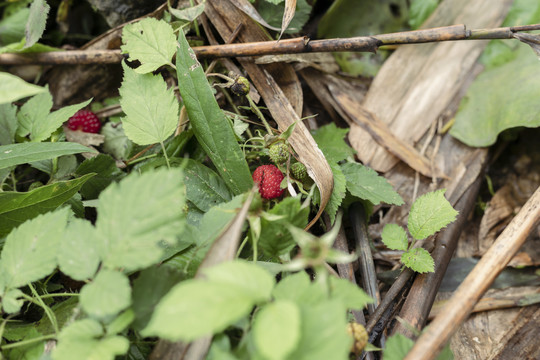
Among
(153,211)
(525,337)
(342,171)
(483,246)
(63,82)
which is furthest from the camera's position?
(63,82)

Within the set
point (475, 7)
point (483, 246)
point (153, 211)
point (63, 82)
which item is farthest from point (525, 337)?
point (63, 82)

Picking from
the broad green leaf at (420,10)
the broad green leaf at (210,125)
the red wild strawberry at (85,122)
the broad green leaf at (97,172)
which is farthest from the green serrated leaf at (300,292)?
the broad green leaf at (420,10)

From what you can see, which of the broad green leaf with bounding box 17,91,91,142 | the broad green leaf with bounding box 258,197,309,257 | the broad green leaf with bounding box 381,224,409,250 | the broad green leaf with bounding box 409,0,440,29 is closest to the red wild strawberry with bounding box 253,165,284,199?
the broad green leaf with bounding box 258,197,309,257

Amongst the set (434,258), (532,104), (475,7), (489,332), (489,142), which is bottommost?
(489,332)

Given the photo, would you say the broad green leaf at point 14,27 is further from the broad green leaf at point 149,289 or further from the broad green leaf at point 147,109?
the broad green leaf at point 149,289

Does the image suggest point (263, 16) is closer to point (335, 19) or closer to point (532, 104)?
point (335, 19)

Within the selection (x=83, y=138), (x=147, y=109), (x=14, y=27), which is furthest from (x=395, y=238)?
(x=14, y=27)

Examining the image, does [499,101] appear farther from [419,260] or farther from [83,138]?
[83,138]
